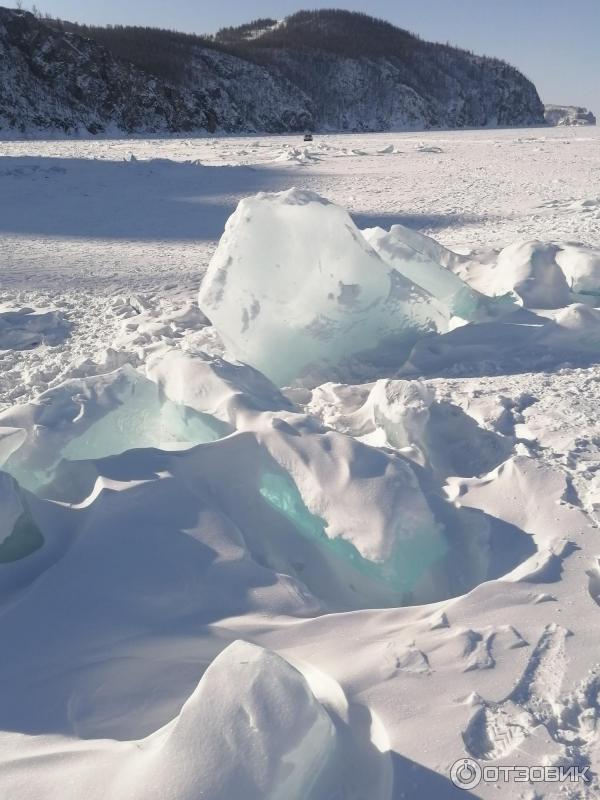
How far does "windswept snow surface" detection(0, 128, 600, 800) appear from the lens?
857 millimetres

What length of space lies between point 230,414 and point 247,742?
34.4 inches

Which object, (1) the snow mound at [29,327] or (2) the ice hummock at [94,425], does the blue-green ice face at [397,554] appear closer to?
(2) the ice hummock at [94,425]

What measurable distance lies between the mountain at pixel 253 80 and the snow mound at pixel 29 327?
41.6 feet

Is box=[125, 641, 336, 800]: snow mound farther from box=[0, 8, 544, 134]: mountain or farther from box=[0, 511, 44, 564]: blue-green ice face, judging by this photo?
box=[0, 8, 544, 134]: mountain

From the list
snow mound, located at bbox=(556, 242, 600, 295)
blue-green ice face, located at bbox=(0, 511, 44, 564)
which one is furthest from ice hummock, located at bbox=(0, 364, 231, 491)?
snow mound, located at bbox=(556, 242, 600, 295)

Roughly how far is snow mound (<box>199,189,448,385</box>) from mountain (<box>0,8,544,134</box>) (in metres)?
13.6

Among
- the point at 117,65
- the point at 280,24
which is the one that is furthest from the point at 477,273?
the point at 280,24

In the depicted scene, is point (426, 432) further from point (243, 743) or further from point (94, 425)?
point (243, 743)

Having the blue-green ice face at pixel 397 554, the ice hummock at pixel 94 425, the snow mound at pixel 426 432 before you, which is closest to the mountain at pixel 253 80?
the ice hummock at pixel 94 425

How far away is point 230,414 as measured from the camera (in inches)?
62.6

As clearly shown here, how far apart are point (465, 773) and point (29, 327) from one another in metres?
2.32

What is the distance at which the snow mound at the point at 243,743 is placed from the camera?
0.77 metres

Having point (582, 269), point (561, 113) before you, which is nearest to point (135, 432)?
point (582, 269)

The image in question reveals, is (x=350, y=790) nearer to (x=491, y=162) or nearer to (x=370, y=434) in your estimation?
(x=370, y=434)
